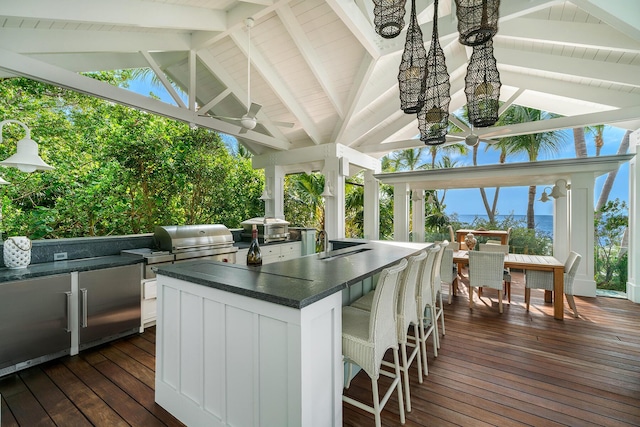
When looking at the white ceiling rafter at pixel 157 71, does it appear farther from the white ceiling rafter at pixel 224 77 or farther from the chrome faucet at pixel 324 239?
the chrome faucet at pixel 324 239

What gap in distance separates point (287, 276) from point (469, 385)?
1.85m

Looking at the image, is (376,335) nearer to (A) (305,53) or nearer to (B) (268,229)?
(B) (268,229)

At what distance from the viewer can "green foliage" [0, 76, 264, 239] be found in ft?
18.5

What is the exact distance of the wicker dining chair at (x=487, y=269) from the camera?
4.15 metres

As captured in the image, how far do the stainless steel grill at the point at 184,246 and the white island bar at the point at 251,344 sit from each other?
1.55 m

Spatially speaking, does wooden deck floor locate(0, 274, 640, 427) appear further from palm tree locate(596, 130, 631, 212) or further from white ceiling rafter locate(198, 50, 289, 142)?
palm tree locate(596, 130, 631, 212)

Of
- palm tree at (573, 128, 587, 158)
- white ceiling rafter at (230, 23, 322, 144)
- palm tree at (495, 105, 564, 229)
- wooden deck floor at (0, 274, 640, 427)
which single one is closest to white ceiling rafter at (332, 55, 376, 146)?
white ceiling rafter at (230, 23, 322, 144)

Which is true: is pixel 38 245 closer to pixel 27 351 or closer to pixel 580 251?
pixel 27 351

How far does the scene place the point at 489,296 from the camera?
5.03 metres

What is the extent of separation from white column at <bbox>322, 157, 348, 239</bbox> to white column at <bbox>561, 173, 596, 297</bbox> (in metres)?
4.29

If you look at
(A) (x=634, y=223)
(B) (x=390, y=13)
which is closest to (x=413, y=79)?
(B) (x=390, y=13)

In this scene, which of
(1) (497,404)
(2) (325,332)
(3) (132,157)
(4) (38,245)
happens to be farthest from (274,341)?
(3) (132,157)

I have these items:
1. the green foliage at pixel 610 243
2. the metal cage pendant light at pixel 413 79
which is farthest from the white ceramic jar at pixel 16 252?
the green foliage at pixel 610 243

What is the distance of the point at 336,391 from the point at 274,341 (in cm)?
55
